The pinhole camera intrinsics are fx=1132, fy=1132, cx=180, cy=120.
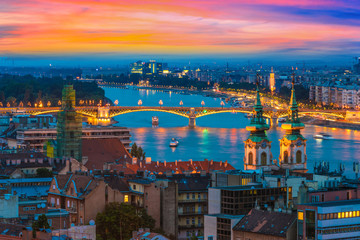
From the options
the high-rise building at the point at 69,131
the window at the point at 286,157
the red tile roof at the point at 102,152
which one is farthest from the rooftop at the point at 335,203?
the high-rise building at the point at 69,131

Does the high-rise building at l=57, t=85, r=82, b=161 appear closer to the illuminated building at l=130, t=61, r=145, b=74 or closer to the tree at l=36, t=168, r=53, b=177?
the tree at l=36, t=168, r=53, b=177

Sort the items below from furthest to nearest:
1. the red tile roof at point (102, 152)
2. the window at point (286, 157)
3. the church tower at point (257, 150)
Result: the red tile roof at point (102, 152) → the window at point (286, 157) → the church tower at point (257, 150)

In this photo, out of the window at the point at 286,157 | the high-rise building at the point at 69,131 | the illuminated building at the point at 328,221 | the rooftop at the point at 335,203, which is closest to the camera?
the illuminated building at the point at 328,221

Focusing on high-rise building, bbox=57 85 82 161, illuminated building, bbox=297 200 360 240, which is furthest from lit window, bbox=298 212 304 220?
high-rise building, bbox=57 85 82 161

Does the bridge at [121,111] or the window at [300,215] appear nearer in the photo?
the window at [300,215]

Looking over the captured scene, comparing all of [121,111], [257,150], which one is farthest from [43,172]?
[121,111]

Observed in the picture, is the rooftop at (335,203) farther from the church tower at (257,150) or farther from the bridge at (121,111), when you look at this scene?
the bridge at (121,111)

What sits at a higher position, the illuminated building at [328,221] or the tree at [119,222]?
the illuminated building at [328,221]

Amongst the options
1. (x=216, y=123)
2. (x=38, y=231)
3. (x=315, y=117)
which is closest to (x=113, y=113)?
(x=216, y=123)
